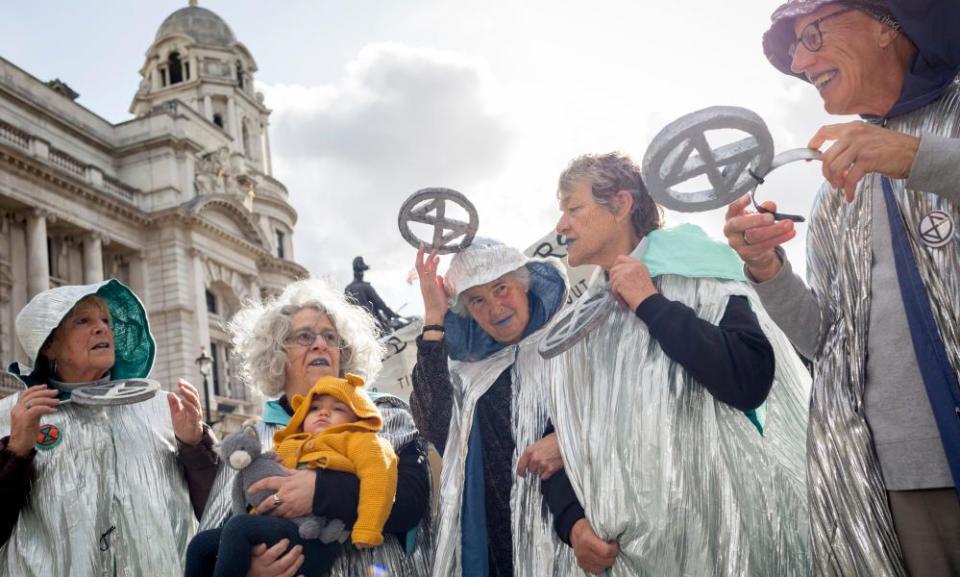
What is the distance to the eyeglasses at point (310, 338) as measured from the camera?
3.51 m

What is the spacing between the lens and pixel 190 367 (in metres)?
30.2

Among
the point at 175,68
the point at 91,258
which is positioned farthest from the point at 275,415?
the point at 175,68

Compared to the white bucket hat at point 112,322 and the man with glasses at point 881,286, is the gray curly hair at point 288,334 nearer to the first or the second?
the white bucket hat at point 112,322

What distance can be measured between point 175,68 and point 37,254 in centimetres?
2380

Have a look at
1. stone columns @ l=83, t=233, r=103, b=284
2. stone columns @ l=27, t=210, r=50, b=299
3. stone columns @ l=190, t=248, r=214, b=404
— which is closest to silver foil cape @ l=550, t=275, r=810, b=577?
stone columns @ l=27, t=210, r=50, b=299

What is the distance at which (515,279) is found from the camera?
133 inches

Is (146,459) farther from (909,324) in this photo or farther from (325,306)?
(909,324)

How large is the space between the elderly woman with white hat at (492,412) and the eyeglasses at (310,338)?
39 centimetres

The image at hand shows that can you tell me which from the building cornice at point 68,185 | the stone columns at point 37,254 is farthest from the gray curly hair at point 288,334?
the stone columns at point 37,254

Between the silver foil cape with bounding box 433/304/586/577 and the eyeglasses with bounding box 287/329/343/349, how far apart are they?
1.80 feet

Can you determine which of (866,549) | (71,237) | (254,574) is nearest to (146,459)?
(254,574)

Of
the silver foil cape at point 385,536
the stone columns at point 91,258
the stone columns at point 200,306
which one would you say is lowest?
the silver foil cape at point 385,536

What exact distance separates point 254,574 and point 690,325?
1588 mm

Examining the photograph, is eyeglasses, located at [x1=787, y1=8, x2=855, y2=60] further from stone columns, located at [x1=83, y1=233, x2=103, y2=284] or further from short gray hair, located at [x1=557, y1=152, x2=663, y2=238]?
stone columns, located at [x1=83, y1=233, x2=103, y2=284]
